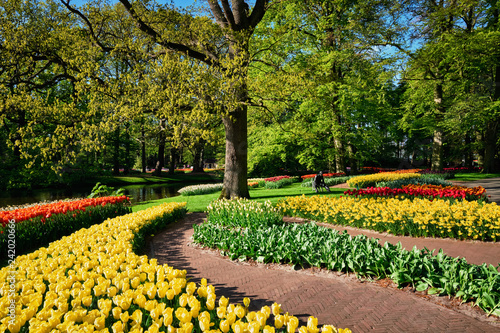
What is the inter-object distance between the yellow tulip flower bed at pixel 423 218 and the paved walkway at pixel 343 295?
38cm

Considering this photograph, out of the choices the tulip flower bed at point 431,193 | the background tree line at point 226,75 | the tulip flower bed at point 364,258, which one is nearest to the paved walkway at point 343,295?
the tulip flower bed at point 364,258

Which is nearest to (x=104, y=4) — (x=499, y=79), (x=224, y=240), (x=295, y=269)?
(x=224, y=240)

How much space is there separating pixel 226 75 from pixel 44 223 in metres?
6.78

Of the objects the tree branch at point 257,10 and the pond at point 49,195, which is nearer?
the tree branch at point 257,10

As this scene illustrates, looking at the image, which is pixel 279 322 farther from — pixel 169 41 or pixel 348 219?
pixel 169 41

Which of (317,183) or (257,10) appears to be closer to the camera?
(257,10)

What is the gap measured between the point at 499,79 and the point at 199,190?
25.2 meters

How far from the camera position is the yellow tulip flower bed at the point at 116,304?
2039 millimetres

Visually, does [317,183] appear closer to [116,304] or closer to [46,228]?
[46,228]

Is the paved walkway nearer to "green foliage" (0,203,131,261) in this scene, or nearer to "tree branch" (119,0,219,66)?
"green foliage" (0,203,131,261)

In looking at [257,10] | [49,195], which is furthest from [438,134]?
[49,195]

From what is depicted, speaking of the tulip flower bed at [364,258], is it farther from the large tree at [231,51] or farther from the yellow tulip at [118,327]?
the large tree at [231,51]

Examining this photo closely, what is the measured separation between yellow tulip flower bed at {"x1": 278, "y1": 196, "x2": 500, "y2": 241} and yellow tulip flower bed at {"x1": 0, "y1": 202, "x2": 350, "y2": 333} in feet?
16.2

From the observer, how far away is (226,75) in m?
9.06
